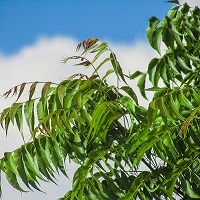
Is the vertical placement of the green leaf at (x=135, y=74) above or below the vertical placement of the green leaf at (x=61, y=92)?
below

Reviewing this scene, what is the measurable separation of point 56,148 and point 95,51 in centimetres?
69

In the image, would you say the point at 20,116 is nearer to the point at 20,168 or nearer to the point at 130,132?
the point at 20,168

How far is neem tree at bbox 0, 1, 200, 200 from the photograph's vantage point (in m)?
3.93

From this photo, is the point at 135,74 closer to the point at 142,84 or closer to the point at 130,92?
the point at 142,84

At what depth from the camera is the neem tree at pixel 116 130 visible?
3.93 m

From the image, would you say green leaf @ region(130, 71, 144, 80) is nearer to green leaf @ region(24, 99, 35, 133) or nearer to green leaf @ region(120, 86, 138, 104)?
green leaf @ region(120, 86, 138, 104)


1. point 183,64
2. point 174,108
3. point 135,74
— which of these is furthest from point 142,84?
point 174,108

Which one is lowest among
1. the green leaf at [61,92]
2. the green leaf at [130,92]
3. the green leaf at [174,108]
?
the green leaf at [174,108]

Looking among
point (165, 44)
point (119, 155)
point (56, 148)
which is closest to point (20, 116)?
point (56, 148)

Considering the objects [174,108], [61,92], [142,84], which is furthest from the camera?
[142,84]

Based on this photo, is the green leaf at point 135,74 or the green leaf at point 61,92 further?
the green leaf at point 135,74

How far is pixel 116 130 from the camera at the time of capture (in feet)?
14.1

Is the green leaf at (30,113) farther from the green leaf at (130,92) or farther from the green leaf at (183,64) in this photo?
the green leaf at (183,64)

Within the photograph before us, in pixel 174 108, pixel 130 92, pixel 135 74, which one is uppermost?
pixel 135 74
